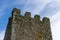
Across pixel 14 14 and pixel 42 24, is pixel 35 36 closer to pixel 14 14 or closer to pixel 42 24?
pixel 42 24

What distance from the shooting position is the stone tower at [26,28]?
38.4 feet

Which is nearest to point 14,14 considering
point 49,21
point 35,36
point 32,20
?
point 32,20

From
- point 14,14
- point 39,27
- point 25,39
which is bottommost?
point 25,39

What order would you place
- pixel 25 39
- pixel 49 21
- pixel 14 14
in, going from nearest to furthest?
pixel 25 39, pixel 14 14, pixel 49 21

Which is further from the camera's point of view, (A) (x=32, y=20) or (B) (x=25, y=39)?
(A) (x=32, y=20)

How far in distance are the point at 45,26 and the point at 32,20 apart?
1262 millimetres

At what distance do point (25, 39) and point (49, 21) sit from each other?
10.4 feet

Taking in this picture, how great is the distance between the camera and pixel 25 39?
11.6 meters

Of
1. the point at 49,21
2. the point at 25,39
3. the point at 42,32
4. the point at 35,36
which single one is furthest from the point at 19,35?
the point at 49,21

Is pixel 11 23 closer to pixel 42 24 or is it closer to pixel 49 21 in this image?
pixel 42 24

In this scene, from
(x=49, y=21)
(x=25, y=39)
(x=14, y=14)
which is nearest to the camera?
(x=25, y=39)

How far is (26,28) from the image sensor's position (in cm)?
1212

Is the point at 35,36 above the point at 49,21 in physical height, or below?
below

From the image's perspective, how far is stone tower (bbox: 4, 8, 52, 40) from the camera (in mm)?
11695
